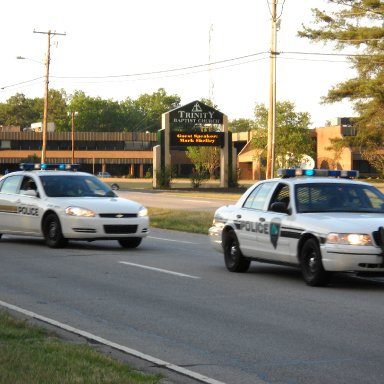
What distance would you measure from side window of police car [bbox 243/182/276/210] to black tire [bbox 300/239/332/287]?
1.59m

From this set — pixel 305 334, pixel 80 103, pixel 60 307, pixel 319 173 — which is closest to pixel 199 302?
pixel 60 307

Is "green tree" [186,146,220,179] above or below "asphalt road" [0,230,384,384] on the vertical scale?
above

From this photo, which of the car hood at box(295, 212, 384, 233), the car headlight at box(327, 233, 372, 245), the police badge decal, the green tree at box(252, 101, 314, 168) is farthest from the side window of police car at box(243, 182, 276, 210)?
the green tree at box(252, 101, 314, 168)

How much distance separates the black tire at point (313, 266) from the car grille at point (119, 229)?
6338 millimetres

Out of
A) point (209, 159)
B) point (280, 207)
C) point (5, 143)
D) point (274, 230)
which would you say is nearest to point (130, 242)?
point (274, 230)

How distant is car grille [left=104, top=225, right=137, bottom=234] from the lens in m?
19.2

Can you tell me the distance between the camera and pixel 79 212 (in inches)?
760

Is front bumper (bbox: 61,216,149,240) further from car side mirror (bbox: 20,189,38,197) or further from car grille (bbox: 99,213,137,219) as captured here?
car side mirror (bbox: 20,189,38,197)

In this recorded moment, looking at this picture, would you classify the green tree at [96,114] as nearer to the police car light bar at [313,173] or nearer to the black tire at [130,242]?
the black tire at [130,242]

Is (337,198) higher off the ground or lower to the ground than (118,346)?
higher

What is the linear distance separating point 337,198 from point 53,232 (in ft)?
24.1

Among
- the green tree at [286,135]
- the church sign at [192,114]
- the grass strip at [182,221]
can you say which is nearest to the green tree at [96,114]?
the green tree at [286,135]

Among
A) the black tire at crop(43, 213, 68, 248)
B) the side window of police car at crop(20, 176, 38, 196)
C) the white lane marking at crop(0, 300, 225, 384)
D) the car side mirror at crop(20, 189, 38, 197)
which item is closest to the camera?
the white lane marking at crop(0, 300, 225, 384)

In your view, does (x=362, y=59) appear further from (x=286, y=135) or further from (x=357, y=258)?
(x=357, y=258)
